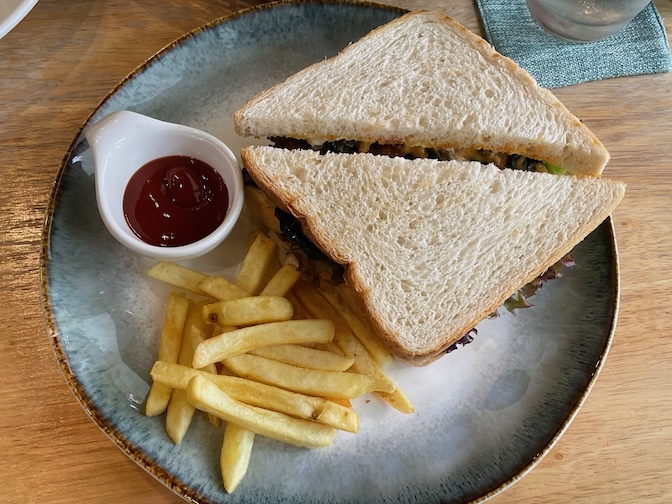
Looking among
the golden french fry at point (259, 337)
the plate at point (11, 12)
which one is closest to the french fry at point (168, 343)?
the golden french fry at point (259, 337)

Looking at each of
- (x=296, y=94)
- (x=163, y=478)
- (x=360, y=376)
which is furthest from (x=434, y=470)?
(x=296, y=94)

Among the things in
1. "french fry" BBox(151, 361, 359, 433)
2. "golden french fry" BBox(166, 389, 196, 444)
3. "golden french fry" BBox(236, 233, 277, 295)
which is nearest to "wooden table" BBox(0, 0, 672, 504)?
"golden french fry" BBox(166, 389, 196, 444)

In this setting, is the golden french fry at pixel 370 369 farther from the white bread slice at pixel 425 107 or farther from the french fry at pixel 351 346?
the white bread slice at pixel 425 107

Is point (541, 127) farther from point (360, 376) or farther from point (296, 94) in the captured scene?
point (360, 376)

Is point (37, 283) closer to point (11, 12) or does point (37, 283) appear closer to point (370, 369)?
point (11, 12)

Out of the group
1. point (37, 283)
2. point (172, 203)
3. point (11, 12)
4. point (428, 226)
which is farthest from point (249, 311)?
point (11, 12)

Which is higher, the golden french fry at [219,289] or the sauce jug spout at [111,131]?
the sauce jug spout at [111,131]

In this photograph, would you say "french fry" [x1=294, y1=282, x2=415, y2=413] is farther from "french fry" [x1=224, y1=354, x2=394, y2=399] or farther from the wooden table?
the wooden table
